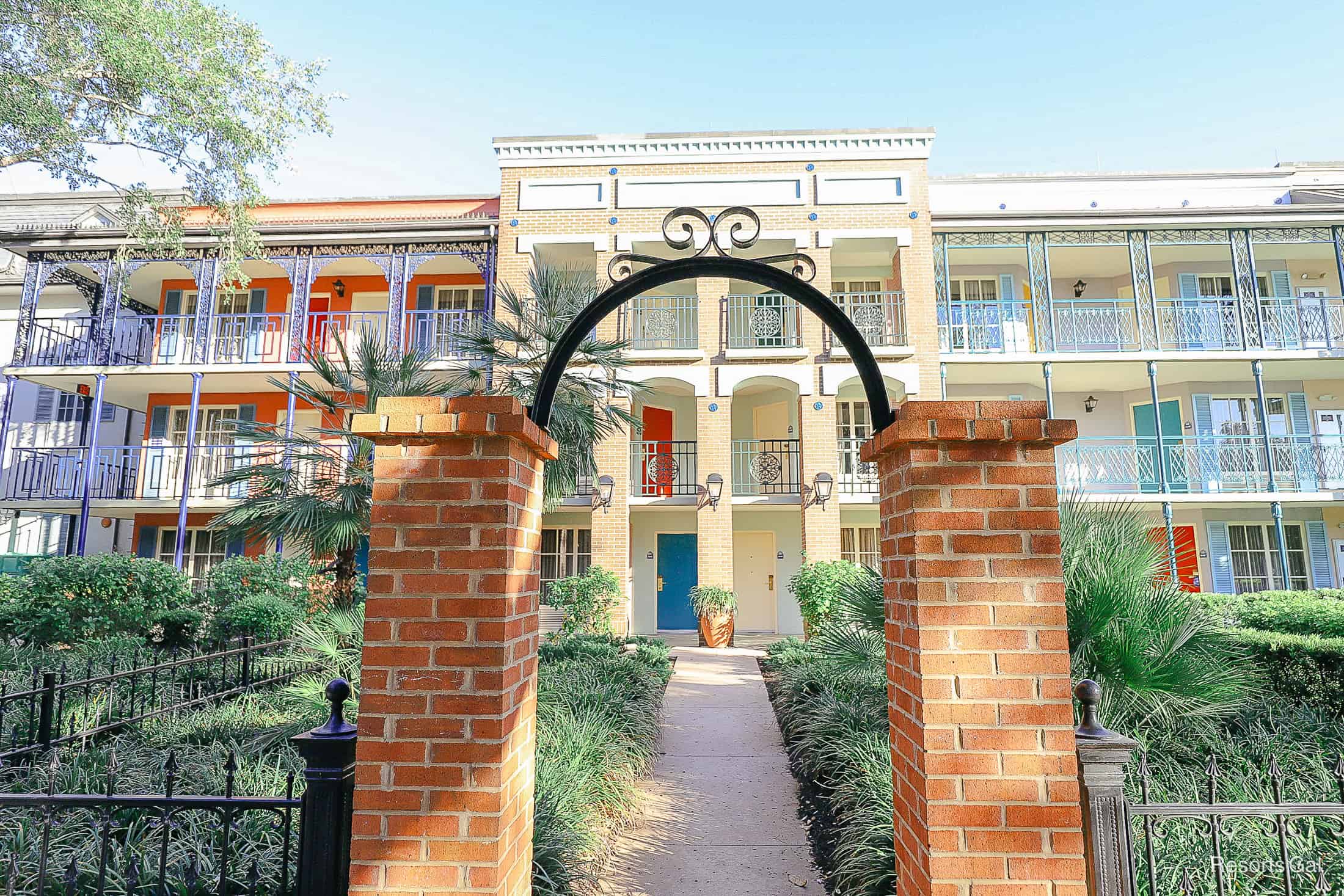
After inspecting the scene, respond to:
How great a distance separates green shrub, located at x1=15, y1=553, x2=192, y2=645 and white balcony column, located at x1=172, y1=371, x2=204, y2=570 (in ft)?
15.2

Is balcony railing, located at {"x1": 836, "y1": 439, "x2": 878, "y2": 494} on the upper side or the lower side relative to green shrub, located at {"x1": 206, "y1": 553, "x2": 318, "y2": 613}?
upper

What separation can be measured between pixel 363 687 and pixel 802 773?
14.3ft

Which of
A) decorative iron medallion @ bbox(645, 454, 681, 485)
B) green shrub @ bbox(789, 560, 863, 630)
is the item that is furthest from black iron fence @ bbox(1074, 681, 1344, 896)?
decorative iron medallion @ bbox(645, 454, 681, 485)

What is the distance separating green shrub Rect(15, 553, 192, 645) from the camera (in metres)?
8.65

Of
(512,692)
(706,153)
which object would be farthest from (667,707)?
(706,153)

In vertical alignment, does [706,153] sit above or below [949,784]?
above

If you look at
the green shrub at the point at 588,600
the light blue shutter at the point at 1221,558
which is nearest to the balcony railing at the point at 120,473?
the green shrub at the point at 588,600

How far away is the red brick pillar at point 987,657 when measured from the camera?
2.02 meters

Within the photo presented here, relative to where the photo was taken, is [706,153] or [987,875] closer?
[987,875]

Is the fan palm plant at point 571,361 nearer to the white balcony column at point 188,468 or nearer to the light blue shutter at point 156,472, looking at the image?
the white balcony column at point 188,468

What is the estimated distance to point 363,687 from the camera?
6.97 feet

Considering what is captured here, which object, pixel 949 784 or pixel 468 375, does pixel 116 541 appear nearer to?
pixel 468 375

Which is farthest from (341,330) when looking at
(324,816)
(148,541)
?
(324,816)

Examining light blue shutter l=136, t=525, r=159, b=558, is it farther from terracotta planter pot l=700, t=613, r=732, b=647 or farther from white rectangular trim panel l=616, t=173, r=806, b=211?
white rectangular trim panel l=616, t=173, r=806, b=211
